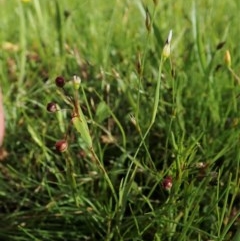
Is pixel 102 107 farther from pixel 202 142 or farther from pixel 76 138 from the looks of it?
pixel 202 142

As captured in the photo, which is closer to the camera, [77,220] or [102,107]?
[77,220]

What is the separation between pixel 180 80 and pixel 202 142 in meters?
0.17

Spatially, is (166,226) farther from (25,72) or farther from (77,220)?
(25,72)

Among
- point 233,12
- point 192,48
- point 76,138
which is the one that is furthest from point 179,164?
point 233,12

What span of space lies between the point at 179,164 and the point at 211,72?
0.42 metres

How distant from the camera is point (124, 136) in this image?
0.98 metres

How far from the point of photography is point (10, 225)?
1066 millimetres

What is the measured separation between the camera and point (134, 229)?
37.9 inches

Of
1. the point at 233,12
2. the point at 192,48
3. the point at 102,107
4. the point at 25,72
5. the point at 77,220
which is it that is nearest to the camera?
the point at 77,220

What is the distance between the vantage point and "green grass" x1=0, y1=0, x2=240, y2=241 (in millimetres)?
921

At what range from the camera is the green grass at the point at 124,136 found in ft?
3.02

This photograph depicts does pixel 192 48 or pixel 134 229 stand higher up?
pixel 192 48

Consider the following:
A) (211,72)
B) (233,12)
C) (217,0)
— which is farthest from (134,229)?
(217,0)

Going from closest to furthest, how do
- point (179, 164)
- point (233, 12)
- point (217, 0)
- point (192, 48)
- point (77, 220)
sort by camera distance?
1. point (179, 164)
2. point (77, 220)
3. point (192, 48)
4. point (233, 12)
5. point (217, 0)
